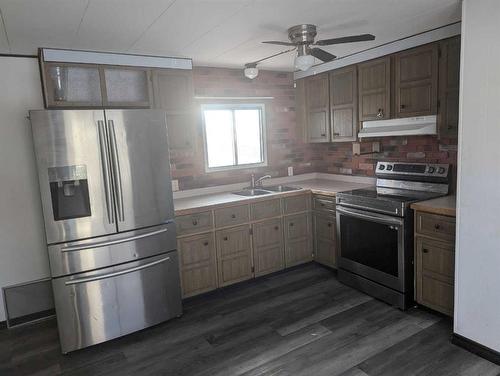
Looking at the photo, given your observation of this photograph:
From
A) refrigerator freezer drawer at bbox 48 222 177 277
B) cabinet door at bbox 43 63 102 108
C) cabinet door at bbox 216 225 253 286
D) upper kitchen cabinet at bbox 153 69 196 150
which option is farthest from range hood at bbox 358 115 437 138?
cabinet door at bbox 43 63 102 108

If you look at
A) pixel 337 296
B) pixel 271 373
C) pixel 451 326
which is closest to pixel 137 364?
pixel 271 373

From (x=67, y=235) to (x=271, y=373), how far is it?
1690 millimetres

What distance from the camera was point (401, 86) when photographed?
321cm

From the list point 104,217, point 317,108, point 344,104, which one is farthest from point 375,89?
point 104,217

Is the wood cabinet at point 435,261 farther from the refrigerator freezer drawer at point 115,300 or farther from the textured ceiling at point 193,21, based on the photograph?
the refrigerator freezer drawer at point 115,300

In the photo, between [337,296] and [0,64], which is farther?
[337,296]

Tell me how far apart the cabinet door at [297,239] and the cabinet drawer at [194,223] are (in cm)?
90

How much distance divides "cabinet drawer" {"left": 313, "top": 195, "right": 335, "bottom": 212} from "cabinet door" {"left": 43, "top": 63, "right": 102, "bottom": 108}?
2.32m

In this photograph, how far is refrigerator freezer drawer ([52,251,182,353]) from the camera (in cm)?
257

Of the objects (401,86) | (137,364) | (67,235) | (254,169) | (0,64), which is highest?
(0,64)

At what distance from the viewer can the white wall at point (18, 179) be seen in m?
2.94

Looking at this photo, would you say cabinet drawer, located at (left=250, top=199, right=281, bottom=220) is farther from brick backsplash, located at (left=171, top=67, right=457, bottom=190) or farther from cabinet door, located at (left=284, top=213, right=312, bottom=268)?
brick backsplash, located at (left=171, top=67, right=457, bottom=190)

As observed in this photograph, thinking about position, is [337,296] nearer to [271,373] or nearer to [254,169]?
[271,373]

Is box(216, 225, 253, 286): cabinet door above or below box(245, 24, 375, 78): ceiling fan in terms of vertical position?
below
